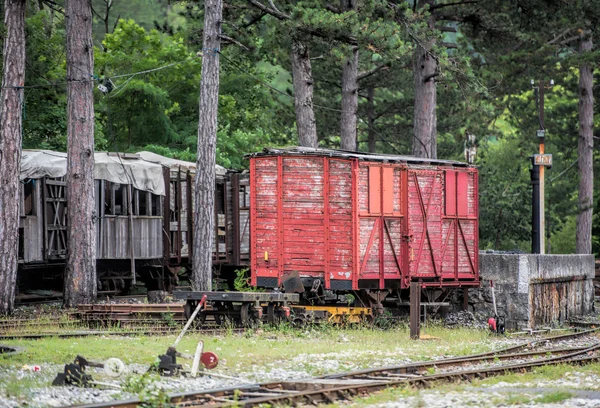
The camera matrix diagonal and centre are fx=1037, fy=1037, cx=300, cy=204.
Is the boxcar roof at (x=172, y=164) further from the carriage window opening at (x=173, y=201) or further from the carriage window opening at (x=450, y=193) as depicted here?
the carriage window opening at (x=450, y=193)

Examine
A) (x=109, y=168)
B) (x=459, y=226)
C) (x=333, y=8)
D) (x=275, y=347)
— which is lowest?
(x=275, y=347)

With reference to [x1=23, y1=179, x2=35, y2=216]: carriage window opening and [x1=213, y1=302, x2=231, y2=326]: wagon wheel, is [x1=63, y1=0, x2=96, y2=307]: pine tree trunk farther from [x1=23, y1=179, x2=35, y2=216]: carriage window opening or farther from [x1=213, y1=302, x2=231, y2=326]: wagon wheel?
[x1=213, y1=302, x2=231, y2=326]: wagon wheel

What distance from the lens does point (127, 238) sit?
26.8 m

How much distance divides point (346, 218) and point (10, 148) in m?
7.35

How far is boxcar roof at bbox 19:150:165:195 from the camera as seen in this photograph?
24.8 m

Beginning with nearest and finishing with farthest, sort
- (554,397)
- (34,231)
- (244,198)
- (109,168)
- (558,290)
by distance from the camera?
(554,397) → (34,231) → (558,290) → (109,168) → (244,198)

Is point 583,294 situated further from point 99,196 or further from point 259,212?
point 99,196

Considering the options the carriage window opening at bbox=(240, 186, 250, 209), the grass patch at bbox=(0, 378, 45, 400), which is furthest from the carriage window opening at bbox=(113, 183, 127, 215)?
the grass patch at bbox=(0, 378, 45, 400)

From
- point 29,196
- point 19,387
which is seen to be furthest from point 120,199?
point 19,387

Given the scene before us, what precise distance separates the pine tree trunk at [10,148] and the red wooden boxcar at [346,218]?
5.09 m

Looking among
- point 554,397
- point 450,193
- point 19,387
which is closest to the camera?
point 19,387

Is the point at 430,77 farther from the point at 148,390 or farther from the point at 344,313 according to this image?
the point at 148,390

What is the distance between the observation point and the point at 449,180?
22203 mm

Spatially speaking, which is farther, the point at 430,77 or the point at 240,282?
the point at 430,77
